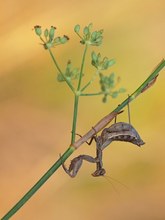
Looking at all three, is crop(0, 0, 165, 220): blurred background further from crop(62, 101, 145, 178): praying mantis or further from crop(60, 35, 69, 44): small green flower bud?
crop(60, 35, 69, 44): small green flower bud

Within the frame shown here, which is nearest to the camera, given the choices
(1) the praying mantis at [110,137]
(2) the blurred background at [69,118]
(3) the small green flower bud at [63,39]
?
(3) the small green flower bud at [63,39]

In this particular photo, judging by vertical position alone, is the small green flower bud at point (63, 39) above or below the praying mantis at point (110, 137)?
above

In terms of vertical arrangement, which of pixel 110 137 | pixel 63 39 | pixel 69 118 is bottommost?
pixel 69 118

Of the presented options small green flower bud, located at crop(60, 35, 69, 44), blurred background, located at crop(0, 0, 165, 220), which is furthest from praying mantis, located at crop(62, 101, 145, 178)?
blurred background, located at crop(0, 0, 165, 220)

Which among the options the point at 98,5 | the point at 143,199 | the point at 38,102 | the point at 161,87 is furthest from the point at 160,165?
the point at 98,5

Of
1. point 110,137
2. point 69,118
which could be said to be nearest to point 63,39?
point 110,137

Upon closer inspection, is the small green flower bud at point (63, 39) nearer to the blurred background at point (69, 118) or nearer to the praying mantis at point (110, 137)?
the praying mantis at point (110, 137)

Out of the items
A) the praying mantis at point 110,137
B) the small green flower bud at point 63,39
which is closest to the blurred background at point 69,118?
the praying mantis at point 110,137

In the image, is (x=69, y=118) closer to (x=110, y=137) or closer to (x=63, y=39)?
(x=110, y=137)
